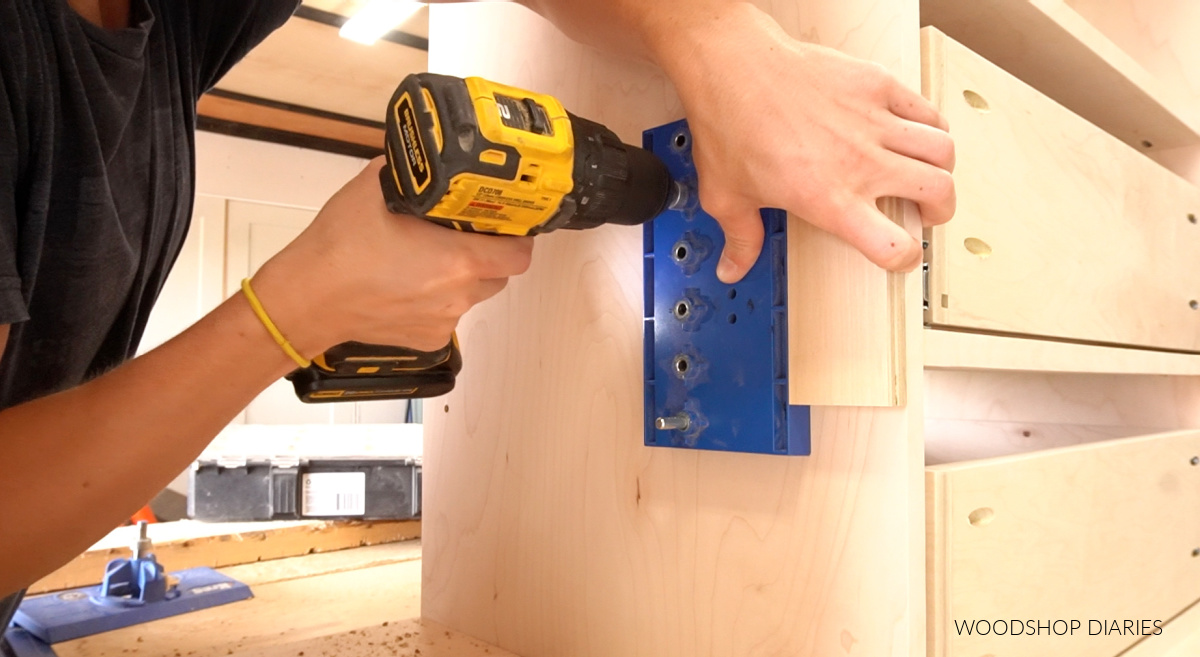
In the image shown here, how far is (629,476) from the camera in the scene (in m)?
0.65

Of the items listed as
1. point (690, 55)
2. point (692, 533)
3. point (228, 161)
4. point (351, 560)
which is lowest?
point (351, 560)

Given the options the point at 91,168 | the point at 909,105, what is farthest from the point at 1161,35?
the point at 91,168

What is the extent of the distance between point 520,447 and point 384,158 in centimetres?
35

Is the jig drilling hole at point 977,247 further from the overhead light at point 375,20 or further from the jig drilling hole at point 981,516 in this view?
the overhead light at point 375,20

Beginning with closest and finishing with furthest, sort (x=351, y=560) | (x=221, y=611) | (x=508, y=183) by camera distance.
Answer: (x=508, y=183) → (x=221, y=611) → (x=351, y=560)

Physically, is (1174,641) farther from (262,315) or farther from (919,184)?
(262,315)

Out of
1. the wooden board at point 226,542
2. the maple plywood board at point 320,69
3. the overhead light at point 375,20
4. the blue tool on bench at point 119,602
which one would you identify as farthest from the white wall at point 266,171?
the blue tool on bench at point 119,602

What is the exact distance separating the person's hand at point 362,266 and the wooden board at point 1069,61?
0.49 meters

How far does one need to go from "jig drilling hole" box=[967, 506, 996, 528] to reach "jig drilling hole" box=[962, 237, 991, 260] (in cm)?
19

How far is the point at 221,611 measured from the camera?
3.10 feet

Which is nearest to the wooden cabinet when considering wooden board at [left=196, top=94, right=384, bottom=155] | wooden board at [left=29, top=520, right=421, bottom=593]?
wooden board at [left=29, top=520, right=421, bottom=593]

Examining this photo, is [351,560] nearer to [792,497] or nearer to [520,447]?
[520,447]

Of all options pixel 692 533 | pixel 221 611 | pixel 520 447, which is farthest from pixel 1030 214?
pixel 221 611

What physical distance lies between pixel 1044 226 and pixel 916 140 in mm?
291
